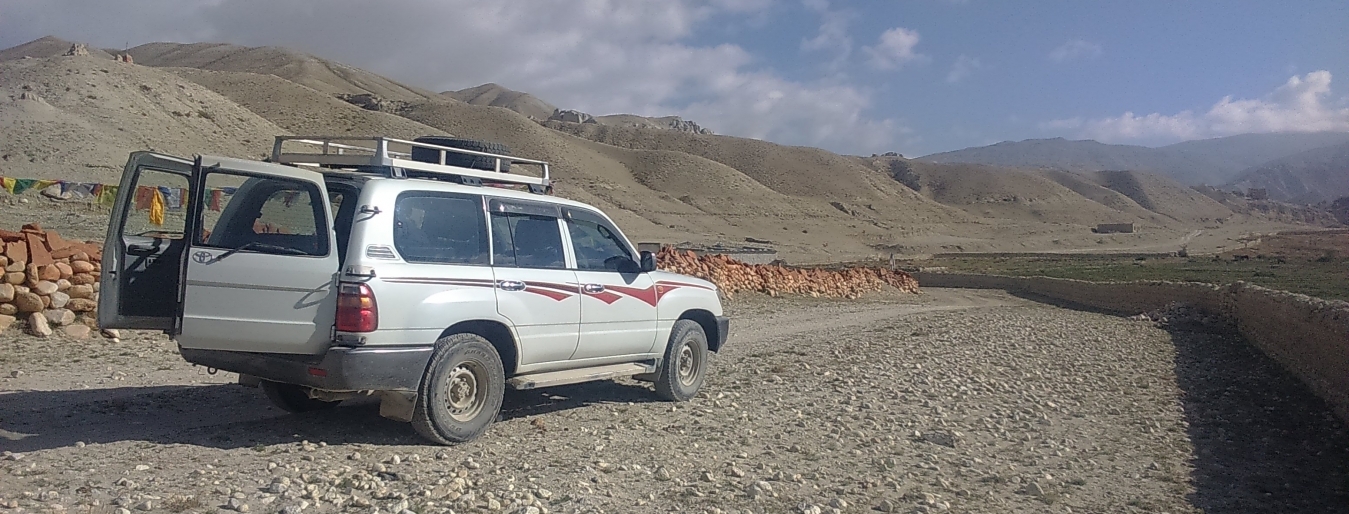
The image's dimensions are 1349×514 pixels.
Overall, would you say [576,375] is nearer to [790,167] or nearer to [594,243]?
[594,243]

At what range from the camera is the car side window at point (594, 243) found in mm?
8133

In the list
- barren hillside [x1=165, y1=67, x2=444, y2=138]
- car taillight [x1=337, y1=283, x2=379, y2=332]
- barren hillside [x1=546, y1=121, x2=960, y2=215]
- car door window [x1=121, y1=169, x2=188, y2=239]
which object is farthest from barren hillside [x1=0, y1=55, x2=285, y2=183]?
barren hillside [x1=546, y1=121, x2=960, y2=215]

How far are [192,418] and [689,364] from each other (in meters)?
4.34

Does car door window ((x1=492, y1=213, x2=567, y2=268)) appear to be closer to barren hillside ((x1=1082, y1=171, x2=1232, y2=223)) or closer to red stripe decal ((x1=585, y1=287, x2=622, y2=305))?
red stripe decal ((x1=585, y1=287, x2=622, y2=305))

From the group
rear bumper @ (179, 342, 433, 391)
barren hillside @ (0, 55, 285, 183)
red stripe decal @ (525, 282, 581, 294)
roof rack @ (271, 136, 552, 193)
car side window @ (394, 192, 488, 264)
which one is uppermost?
barren hillside @ (0, 55, 285, 183)

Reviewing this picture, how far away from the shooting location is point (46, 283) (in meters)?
11.7

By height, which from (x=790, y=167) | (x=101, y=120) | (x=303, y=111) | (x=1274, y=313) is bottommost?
(x=1274, y=313)

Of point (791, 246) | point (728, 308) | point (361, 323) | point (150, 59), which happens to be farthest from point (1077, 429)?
point (150, 59)

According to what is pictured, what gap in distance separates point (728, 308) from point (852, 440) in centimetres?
1500

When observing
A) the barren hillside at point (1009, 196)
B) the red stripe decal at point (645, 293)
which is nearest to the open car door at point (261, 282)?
the red stripe decal at point (645, 293)

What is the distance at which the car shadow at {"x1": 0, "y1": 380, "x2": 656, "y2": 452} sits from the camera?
6789 mm

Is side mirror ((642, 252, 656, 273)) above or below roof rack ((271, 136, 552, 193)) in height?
below

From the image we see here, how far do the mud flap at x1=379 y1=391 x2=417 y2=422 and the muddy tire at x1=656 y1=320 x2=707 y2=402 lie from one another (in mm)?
2818

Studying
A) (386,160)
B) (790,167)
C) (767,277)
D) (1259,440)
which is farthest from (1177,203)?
(386,160)
